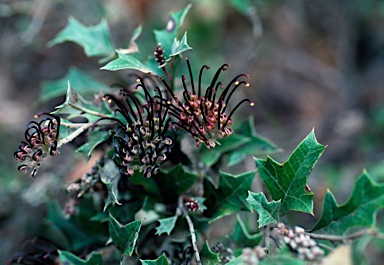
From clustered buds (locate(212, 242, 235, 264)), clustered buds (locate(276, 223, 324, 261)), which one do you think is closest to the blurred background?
clustered buds (locate(212, 242, 235, 264))

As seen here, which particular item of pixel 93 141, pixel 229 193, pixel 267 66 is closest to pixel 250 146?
pixel 229 193

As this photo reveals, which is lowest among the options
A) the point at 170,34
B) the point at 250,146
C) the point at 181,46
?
the point at 250,146

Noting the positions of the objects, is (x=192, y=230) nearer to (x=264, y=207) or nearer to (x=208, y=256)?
(x=208, y=256)

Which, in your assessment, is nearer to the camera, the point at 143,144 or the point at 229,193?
the point at 143,144

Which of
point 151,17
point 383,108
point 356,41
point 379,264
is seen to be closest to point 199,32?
point 151,17

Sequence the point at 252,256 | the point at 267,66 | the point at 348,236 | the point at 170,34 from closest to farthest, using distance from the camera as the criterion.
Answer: the point at 252,256
the point at 348,236
the point at 170,34
the point at 267,66

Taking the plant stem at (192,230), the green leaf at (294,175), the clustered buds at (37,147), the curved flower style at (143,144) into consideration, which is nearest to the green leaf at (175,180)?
the plant stem at (192,230)
